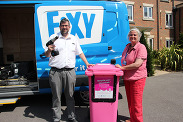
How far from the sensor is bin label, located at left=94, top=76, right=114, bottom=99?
2590 millimetres

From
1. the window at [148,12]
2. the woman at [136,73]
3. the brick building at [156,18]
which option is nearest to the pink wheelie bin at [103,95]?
the woman at [136,73]

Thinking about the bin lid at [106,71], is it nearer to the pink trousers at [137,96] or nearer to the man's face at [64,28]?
the pink trousers at [137,96]

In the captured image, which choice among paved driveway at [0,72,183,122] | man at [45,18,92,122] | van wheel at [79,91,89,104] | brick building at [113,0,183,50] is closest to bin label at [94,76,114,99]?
man at [45,18,92,122]

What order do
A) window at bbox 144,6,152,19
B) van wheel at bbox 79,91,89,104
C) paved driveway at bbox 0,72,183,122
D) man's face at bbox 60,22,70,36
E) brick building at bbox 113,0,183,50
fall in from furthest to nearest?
window at bbox 144,6,152,19 < brick building at bbox 113,0,183,50 < van wheel at bbox 79,91,89,104 < paved driveway at bbox 0,72,183,122 < man's face at bbox 60,22,70,36

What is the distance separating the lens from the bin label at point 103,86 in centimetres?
259

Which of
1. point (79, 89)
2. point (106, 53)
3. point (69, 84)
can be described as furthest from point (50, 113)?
point (106, 53)

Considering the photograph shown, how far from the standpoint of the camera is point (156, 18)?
1440 centimetres

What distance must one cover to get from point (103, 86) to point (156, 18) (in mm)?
13789

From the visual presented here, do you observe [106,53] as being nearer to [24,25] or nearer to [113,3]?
[113,3]

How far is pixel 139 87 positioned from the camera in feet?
8.58

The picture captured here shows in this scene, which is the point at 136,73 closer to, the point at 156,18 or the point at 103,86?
the point at 103,86

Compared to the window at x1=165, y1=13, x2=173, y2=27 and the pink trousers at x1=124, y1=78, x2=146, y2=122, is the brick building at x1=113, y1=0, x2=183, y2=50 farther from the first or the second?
the pink trousers at x1=124, y1=78, x2=146, y2=122

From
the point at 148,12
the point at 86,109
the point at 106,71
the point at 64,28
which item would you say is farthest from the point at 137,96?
the point at 148,12

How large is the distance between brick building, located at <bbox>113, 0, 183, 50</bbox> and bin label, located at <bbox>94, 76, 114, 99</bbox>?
11.1 meters
